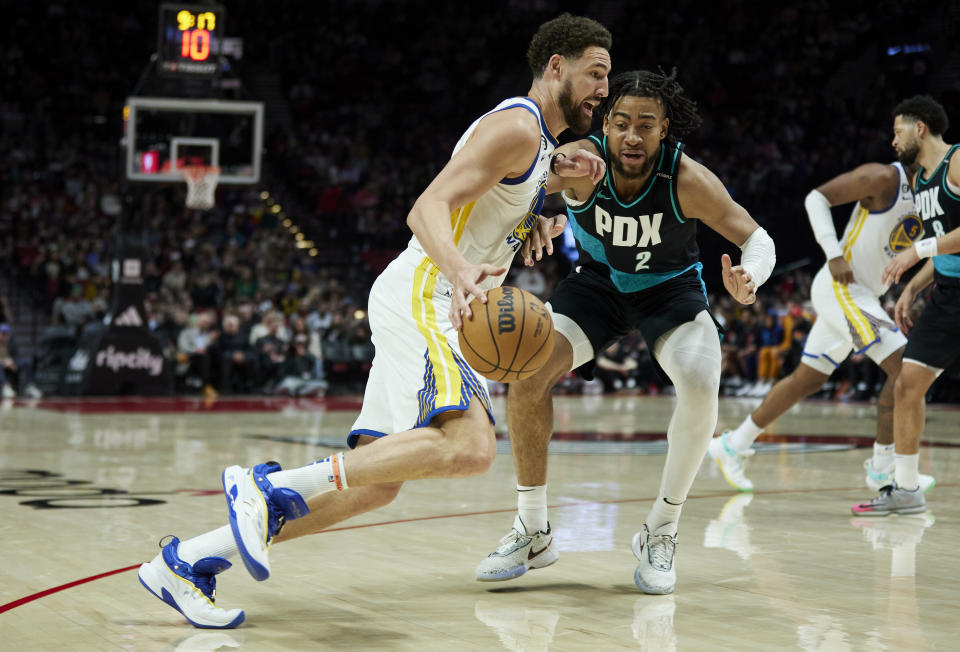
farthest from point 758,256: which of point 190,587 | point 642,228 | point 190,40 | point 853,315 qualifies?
point 190,40

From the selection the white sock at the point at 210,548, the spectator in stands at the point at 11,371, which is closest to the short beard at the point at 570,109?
the white sock at the point at 210,548

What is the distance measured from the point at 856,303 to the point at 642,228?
2836 mm

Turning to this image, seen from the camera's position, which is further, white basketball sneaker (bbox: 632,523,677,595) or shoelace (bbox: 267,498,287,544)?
white basketball sneaker (bbox: 632,523,677,595)

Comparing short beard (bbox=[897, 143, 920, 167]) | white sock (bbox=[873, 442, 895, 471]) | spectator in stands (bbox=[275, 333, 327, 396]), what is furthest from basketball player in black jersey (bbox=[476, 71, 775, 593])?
spectator in stands (bbox=[275, 333, 327, 396])

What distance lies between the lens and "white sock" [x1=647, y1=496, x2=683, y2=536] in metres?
4.02

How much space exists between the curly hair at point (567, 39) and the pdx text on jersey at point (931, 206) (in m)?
2.86

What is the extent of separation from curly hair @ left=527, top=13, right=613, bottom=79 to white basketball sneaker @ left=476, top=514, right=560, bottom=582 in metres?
1.68

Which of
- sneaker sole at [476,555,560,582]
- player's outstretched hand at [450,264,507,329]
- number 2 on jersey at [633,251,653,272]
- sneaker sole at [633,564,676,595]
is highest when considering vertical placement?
number 2 on jersey at [633,251,653,272]

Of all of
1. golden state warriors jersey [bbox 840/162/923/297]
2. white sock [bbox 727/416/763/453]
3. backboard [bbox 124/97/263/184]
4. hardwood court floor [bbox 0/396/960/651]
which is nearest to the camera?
hardwood court floor [bbox 0/396/960/651]

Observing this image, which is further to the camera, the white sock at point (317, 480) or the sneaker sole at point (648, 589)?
the sneaker sole at point (648, 589)

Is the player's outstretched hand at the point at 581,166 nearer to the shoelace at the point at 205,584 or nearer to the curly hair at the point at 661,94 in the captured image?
the curly hair at the point at 661,94

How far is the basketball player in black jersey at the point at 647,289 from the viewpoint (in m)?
4.02

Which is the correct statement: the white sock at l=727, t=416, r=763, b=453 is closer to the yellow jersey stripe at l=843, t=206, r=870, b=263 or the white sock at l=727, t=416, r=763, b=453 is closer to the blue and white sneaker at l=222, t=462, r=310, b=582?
the yellow jersey stripe at l=843, t=206, r=870, b=263

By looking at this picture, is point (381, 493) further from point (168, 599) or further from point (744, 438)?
point (744, 438)
